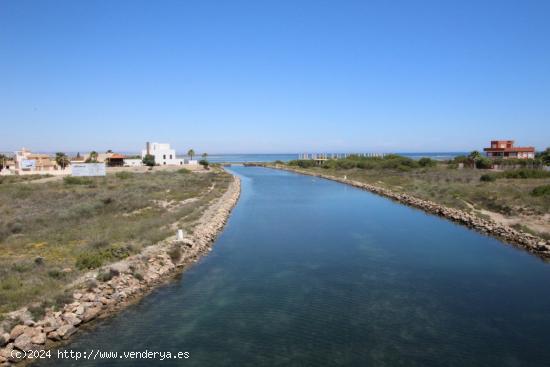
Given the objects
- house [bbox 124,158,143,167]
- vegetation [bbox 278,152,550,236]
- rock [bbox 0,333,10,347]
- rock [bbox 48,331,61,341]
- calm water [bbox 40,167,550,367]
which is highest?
house [bbox 124,158,143,167]

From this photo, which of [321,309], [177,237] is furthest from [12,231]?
[321,309]

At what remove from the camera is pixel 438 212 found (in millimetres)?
31203

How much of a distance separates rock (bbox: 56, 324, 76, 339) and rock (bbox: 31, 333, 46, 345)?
0.37 metres

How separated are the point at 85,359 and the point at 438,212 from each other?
92.2 ft

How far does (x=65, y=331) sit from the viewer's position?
1017 cm

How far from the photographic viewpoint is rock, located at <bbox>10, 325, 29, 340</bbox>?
934 centimetres

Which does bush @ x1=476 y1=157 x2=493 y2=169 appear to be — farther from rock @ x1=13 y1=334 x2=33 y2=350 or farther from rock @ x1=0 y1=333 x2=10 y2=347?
rock @ x1=0 y1=333 x2=10 y2=347

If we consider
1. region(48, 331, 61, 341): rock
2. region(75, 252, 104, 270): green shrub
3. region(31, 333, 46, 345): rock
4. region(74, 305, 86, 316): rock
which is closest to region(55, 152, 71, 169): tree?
region(75, 252, 104, 270): green shrub

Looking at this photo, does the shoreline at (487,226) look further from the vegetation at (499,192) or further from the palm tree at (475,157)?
the palm tree at (475,157)

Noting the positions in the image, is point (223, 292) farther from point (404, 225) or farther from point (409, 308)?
point (404, 225)

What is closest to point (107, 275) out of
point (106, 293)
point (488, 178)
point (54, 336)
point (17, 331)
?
point (106, 293)

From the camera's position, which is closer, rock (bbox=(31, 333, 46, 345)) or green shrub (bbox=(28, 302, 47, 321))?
rock (bbox=(31, 333, 46, 345))

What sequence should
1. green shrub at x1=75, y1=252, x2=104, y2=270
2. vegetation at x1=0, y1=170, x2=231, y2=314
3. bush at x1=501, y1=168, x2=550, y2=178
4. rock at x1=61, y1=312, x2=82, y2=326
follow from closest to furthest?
rock at x1=61, y1=312, x2=82, y2=326, vegetation at x1=0, y1=170, x2=231, y2=314, green shrub at x1=75, y1=252, x2=104, y2=270, bush at x1=501, y1=168, x2=550, y2=178

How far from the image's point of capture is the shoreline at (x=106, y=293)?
9.47 meters
